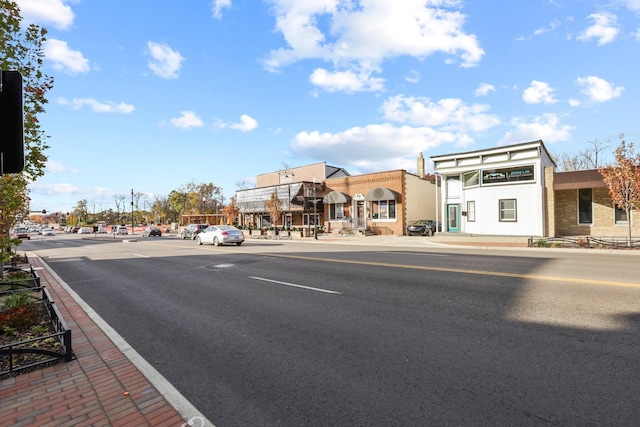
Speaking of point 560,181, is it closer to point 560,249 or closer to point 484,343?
point 560,249

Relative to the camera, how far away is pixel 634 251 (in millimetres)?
16500

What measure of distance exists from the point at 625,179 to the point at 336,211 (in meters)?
24.7

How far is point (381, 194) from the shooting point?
32.2 meters

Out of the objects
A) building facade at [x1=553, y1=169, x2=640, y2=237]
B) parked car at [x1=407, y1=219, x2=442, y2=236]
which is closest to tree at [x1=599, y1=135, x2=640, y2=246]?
building facade at [x1=553, y1=169, x2=640, y2=237]

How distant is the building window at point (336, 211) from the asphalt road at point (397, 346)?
2767 cm

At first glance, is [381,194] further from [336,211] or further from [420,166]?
[420,166]

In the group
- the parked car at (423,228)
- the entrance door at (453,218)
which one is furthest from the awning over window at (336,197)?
the entrance door at (453,218)

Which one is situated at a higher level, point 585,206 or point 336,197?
point 336,197

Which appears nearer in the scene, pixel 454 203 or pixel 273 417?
pixel 273 417

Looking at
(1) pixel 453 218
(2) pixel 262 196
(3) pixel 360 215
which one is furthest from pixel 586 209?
(2) pixel 262 196

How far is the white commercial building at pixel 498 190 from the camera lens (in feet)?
77.4

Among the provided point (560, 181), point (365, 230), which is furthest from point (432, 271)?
point (365, 230)

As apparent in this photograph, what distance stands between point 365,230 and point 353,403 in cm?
3024

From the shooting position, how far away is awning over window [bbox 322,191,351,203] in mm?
35781
